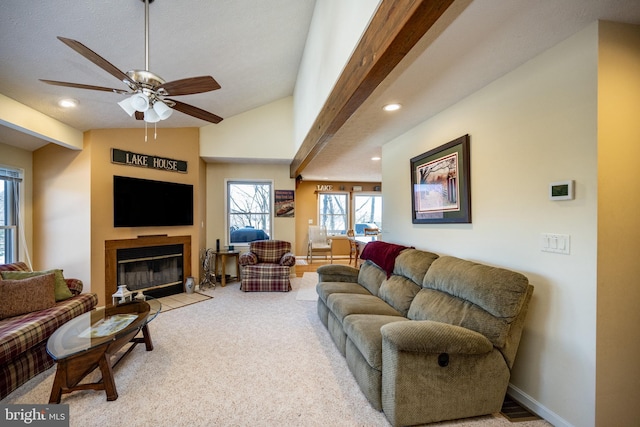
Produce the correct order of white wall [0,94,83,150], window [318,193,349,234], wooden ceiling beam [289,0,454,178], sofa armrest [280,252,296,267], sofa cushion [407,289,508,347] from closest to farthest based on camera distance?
1. wooden ceiling beam [289,0,454,178]
2. sofa cushion [407,289,508,347]
3. white wall [0,94,83,150]
4. sofa armrest [280,252,296,267]
5. window [318,193,349,234]

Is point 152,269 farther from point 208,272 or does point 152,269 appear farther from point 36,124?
point 36,124

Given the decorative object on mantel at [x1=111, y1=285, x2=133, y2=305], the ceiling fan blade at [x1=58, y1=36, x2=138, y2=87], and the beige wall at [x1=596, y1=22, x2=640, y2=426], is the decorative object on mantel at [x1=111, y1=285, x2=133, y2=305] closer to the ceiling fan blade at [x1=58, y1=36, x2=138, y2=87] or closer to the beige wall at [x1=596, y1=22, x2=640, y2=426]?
the ceiling fan blade at [x1=58, y1=36, x2=138, y2=87]

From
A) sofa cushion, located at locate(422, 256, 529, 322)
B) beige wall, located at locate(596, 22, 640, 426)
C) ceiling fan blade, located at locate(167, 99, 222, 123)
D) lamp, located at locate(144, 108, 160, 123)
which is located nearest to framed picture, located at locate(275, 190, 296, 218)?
ceiling fan blade, located at locate(167, 99, 222, 123)

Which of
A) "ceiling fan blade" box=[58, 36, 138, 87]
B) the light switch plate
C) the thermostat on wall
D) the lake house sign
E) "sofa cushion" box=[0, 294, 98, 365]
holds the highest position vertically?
"ceiling fan blade" box=[58, 36, 138, 87]

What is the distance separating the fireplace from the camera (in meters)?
3.91

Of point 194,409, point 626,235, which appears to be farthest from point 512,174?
point 194,409

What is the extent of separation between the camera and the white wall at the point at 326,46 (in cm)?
186

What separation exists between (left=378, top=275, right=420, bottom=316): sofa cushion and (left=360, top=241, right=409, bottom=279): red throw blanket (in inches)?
6.0

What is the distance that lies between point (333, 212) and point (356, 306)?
19.7 ft

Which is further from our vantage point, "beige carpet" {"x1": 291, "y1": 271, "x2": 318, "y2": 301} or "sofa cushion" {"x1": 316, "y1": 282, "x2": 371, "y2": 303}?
"beige carpet" {"x1": 291, "y1": 271, "x2": 318, "y2": 301}

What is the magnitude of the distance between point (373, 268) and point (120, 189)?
12.2 feet

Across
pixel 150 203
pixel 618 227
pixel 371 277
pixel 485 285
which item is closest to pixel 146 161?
pixel 150 203

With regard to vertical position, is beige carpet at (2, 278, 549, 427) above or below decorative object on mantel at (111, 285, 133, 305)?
below

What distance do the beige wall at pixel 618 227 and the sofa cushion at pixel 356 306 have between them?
1.30 metres
